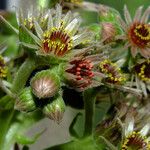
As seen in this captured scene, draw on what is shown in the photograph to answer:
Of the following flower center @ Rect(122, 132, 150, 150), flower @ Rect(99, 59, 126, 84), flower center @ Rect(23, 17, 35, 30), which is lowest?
flower center @ Rect(122, 132, 150, 150)

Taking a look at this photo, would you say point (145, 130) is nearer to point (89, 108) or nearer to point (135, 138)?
point (135, 138)

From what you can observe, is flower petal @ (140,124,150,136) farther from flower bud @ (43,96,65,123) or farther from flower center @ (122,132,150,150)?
flower bud @ (43,96,65,123)

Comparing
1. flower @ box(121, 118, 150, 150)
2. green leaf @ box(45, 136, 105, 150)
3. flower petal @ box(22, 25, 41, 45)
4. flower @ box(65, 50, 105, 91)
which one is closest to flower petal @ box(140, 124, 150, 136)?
flower @ box(121, 118, 150, 150)

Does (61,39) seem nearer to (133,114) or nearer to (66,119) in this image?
(133,114)

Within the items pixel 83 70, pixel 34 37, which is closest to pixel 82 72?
pixel 83 70

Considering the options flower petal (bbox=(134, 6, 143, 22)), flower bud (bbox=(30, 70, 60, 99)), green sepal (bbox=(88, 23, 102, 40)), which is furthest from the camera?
flower petal (bbox=(134, 6, 143, 22))

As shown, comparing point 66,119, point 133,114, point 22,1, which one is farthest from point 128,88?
point 66,119
